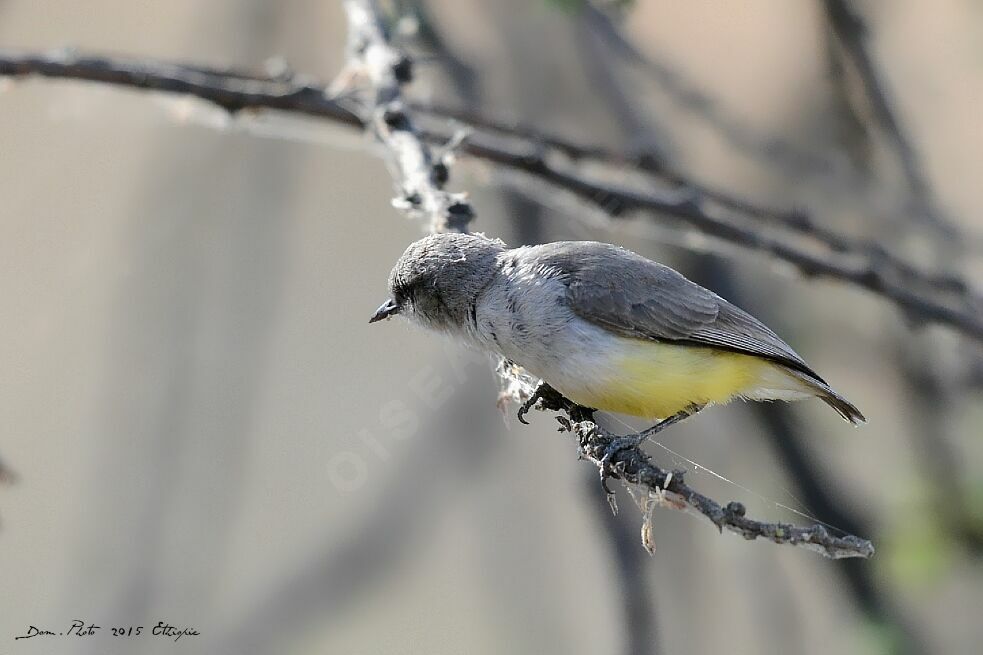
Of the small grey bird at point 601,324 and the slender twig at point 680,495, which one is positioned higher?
the small grey bird at point 601,324

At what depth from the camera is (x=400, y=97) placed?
2.87 metres

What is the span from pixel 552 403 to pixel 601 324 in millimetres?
279

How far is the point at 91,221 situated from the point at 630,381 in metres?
3.60

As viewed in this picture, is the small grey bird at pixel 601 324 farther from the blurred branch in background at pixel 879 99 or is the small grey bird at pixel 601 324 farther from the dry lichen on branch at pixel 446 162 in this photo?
the blurred branch in background at pixel 879 99

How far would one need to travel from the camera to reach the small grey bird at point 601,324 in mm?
2691

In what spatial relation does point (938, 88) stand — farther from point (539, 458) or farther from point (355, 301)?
point (355, 301)

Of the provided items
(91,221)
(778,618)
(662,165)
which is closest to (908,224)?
(662,165)

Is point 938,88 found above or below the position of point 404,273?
above

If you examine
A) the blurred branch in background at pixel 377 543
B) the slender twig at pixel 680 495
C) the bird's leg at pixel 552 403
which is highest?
the blurred branch in background at pixel 377 543

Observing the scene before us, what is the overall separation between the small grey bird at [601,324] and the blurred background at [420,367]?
126 cm

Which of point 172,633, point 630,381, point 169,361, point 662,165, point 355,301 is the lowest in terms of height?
point 630,381

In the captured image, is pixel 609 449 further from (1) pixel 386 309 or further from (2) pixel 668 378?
(1) pixel 386 309

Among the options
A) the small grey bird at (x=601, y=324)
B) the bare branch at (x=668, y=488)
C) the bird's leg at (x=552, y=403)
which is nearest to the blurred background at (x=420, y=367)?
the bird's leg at (x=552, y=403)
